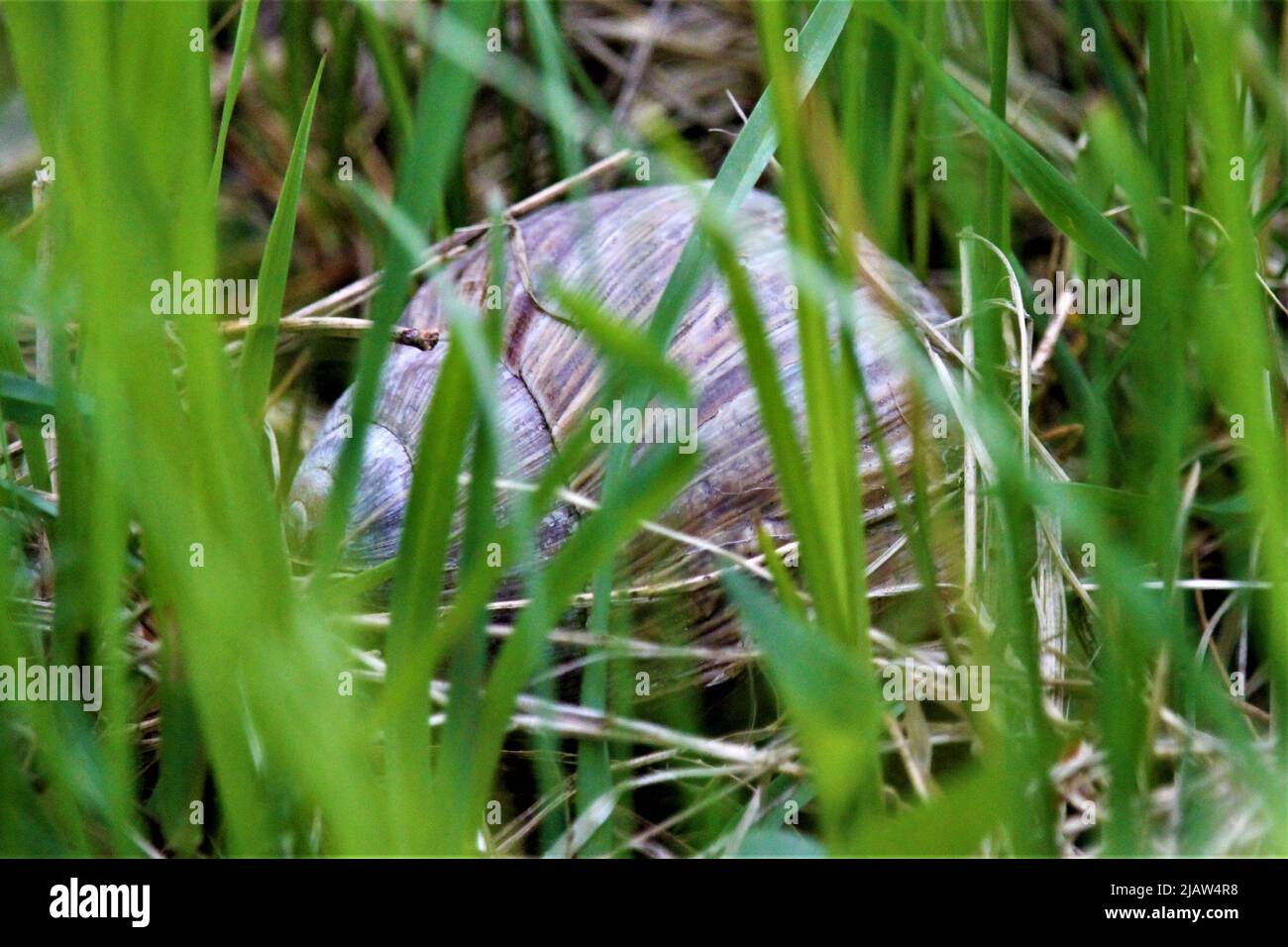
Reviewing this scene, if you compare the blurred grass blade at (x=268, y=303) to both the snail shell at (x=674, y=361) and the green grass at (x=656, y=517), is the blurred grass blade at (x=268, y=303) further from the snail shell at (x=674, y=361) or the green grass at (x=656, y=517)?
the snail shell at (x=674, y=361)

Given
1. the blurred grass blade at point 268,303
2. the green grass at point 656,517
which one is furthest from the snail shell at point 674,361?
the blurred grass blade at point 268,303

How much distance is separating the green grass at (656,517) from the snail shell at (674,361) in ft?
0.07

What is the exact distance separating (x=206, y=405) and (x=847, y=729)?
0.27 meters

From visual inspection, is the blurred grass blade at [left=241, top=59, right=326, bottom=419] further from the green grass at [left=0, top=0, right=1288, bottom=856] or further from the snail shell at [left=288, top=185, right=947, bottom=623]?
the snail shell at [left=288, top=185, right=947, bottom=623]

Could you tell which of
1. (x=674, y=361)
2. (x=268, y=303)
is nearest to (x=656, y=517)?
(x=674, y=361)

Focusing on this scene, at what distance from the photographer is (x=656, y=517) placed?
810mm

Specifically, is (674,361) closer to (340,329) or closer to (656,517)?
(656,517)

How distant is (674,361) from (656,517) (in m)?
0.11

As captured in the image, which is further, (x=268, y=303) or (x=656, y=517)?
(x=656, y=517)

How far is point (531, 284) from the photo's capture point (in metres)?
0.92

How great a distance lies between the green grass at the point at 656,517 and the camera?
1.51 feet

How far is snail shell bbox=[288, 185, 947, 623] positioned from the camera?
0.81 m

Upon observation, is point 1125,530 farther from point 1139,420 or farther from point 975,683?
point 975,683
